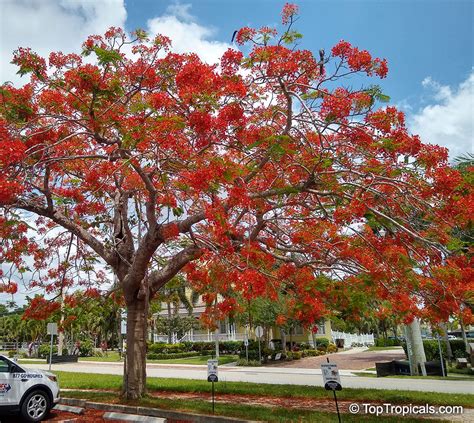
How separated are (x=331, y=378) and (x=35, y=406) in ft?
19.6

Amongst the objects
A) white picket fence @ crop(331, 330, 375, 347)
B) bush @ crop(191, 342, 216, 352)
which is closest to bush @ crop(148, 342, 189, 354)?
bush @ crop(191, 342, 216, 352)

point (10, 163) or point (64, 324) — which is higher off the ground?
point (10, 163)

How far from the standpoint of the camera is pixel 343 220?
28.9ft

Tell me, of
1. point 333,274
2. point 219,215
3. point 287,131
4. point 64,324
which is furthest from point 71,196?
point 333,274

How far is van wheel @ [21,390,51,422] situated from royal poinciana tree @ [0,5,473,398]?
2022mm

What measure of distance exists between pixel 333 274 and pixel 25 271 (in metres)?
8.49

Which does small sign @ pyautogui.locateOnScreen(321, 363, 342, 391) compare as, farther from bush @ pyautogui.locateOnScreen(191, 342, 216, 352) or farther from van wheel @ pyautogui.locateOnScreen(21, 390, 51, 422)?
bush @ pyautogui.locateOnScreen(191, 342, 216, 352)

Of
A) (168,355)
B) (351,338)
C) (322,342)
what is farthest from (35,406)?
(351,338)

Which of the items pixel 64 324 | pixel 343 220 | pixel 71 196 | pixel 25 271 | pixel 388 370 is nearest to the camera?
pixel 343 220

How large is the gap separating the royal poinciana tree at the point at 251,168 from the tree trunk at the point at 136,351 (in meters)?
0.03

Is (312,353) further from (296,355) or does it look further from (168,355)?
(168,355)

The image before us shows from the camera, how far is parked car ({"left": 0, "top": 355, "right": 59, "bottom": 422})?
848cm

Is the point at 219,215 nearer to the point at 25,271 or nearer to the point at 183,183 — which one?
the point at 183,183

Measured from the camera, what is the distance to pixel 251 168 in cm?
880
